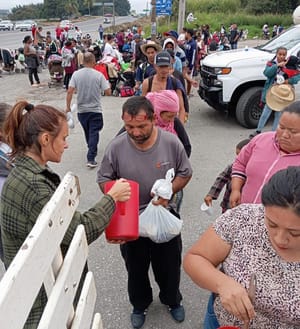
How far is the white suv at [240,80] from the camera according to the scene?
255 inches

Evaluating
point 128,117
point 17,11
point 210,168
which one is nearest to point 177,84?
point 210,168

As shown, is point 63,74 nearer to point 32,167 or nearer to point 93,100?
point 93,100

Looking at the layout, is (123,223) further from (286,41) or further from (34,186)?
(286,41)

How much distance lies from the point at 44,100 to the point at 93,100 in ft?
15.9

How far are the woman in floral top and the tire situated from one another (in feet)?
18.0

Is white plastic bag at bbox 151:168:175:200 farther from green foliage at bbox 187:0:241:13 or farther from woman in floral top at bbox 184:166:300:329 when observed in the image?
green foliage at bbox 187:0:241:13

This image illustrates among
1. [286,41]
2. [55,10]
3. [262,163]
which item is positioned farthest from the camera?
[55,10]

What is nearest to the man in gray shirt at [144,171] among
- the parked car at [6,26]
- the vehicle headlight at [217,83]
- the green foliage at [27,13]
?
the vehicle headlight at [217,83]

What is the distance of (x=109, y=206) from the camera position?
5.44 ft

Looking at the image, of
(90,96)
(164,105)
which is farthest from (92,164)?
(164,105)

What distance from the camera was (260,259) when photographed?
1306 millimetres

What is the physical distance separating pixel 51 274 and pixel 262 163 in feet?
4.87

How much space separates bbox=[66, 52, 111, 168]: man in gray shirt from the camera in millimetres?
5180

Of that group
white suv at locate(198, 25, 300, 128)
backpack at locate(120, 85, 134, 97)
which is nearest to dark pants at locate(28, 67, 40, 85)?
backpack at locate(120, 85, 134, 97)
